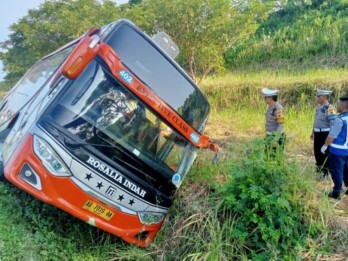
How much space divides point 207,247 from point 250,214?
0.57 meters

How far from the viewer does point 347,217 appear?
12.5ft

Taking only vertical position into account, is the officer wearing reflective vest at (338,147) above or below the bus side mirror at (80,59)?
above

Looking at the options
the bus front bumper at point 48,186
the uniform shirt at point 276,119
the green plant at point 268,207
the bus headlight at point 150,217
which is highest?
the uniform shirt at point 276,119

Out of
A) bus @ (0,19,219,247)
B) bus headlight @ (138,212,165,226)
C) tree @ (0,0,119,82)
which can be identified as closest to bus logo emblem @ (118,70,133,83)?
bus @ (0,19,219,247)

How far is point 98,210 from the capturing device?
11.8 feet

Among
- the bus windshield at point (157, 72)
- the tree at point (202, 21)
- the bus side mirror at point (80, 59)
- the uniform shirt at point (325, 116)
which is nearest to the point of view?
the bus side mirror at point (80, 59)

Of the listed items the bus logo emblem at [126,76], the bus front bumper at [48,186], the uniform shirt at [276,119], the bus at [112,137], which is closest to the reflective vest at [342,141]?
the uniform shirt at [276,119]

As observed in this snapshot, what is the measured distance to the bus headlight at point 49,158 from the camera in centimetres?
339

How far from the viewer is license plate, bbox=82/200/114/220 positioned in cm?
355

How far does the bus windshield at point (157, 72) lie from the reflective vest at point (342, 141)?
5.21 feet

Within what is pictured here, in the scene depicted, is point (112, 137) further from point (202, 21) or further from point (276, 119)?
→ point (202, 21)

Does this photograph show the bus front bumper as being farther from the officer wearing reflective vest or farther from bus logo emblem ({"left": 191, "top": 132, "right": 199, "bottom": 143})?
the officer wearing reflective vest

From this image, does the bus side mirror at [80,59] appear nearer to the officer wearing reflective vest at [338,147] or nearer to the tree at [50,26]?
the officer wearing reflective vest at [338,147]

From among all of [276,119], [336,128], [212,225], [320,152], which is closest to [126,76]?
[212,225]
